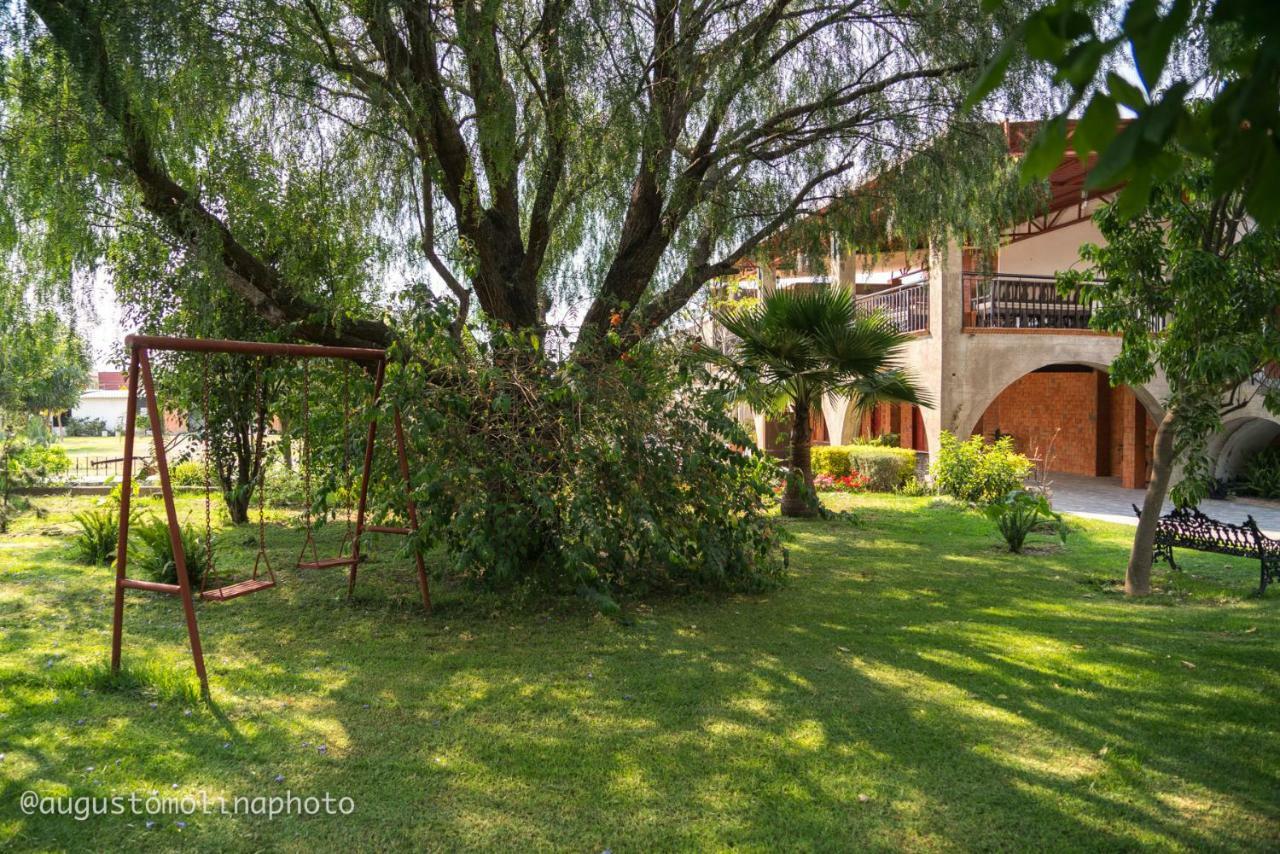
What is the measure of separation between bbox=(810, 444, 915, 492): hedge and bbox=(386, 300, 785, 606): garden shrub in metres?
9.44

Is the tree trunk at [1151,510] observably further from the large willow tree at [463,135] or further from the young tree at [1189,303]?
the large willow tree at [463,135]

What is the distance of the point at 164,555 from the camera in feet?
24.6

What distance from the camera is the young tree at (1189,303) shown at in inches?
248

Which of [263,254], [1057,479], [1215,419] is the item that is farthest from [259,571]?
[1057,479]

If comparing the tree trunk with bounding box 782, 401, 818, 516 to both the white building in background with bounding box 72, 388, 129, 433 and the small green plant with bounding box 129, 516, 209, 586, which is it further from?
the white building in background with bounding box 72, 388, 129, 433

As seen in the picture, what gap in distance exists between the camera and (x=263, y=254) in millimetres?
10609

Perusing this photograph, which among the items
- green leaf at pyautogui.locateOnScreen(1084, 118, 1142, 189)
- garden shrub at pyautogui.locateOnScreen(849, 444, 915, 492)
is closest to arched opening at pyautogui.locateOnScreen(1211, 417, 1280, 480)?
garden shrub at pyautogui.locateOnScreen(849, 444, 915, 492)

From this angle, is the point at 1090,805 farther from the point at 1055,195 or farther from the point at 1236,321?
the point at 1055,195

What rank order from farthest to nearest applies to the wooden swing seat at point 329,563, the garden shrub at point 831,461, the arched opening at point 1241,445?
the garden shrub at point 831,461 → the arched opening at point 1241,445 → the wooden swing seat at point 329,563

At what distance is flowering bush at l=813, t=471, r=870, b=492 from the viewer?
54.1 ft

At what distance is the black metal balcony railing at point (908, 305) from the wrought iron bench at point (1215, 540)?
800cm

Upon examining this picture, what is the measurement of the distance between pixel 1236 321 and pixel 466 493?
5618 mm

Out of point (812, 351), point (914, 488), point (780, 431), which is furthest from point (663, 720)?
point (780, 431)

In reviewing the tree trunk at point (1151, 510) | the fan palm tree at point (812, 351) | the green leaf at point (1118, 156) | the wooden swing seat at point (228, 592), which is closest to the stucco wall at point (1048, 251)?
the fan palm tree at point (812, 351)
